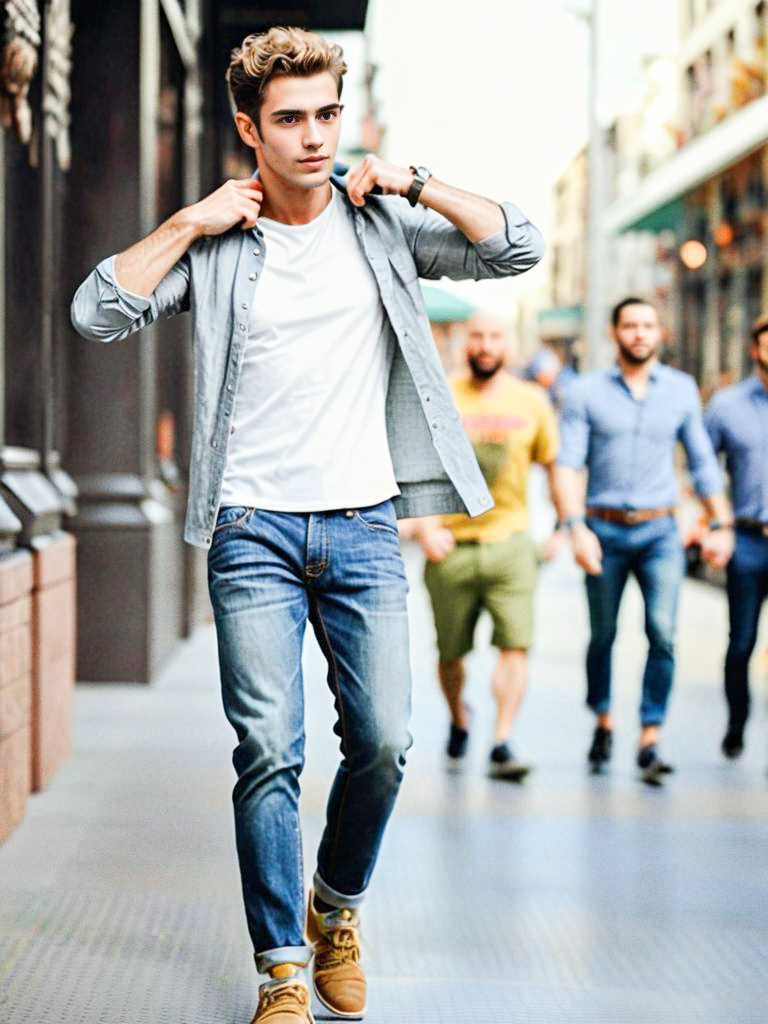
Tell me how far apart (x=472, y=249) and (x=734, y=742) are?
13.9ft

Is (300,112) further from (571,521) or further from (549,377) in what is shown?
(549,377)

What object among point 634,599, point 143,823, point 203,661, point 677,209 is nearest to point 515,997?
point 143,823

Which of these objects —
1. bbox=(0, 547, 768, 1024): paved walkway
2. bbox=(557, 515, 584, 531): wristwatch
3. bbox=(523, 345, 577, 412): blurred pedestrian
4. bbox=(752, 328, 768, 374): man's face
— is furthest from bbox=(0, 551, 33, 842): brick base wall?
bbox=(523, 345, 577, 412): blurred pedestrian

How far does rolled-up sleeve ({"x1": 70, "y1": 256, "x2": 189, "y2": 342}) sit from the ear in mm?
377

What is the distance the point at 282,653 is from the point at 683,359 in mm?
27192

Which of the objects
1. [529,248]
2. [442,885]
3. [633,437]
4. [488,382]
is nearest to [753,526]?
[633,437]

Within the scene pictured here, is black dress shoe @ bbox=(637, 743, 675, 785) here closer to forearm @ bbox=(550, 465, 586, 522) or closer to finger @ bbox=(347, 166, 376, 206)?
forearm @ bbox=(550, 465, 586, 522)

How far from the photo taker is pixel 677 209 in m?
28.9

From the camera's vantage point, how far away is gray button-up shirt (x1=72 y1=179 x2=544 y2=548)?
12.8ft

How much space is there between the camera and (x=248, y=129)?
12.9 ft

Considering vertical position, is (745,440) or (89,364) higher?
(89,364)

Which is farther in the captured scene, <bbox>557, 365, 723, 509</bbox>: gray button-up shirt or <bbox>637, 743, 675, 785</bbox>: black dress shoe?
<bbox>557, 365, 723, 509</bbox>: gray button-up shirt

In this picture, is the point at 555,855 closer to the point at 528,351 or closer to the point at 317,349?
the point at 317,349

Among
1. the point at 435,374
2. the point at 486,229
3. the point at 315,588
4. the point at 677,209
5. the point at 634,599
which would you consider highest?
the point at 677,209
